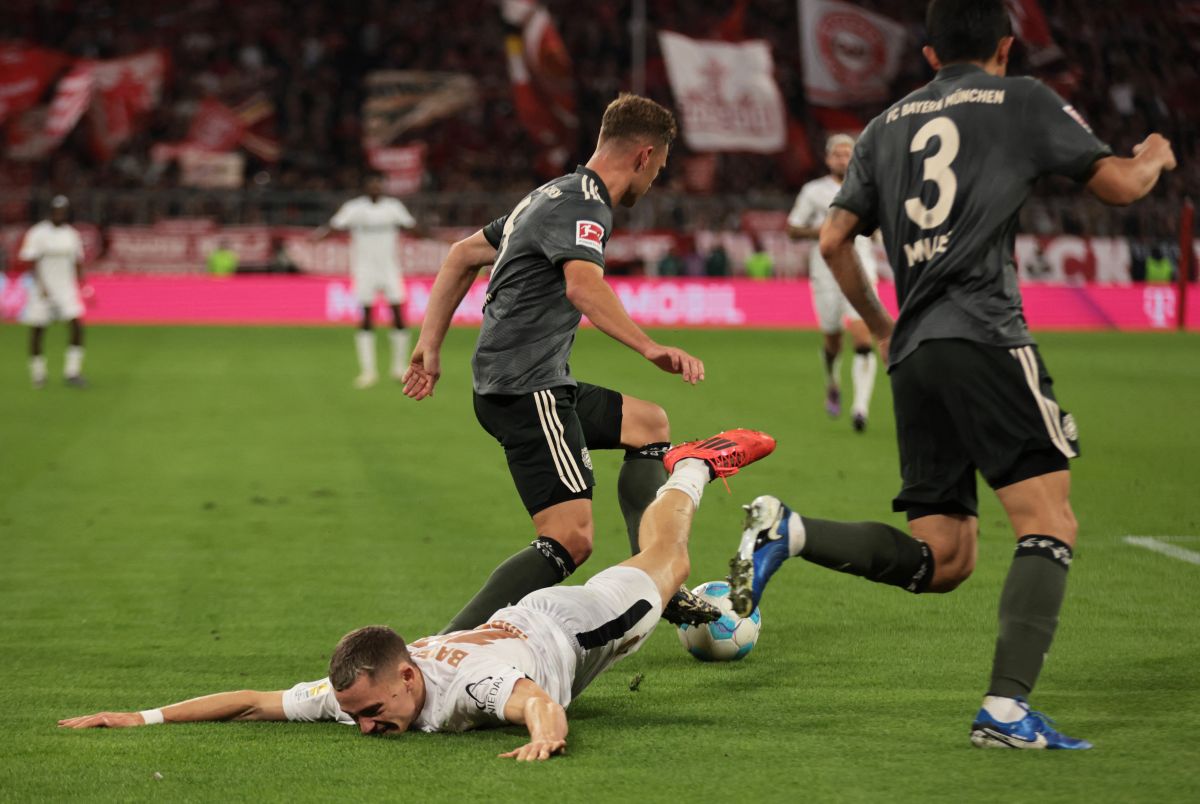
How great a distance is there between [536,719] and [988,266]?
1859 mm

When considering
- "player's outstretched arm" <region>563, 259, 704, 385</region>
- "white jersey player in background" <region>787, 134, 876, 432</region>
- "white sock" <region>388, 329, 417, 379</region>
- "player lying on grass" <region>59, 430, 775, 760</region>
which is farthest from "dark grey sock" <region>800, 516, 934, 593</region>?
"white sock" <region>388, 329, 417, 379</region>

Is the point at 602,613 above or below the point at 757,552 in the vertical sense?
below

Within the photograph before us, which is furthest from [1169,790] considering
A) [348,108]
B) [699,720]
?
[348,108]

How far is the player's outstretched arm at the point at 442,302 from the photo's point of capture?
6.08 metres

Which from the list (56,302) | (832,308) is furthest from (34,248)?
(832,308)

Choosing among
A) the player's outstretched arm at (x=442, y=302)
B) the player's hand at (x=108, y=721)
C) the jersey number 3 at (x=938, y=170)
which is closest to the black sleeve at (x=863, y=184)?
the jersey number 3 at (x=938, y=170)

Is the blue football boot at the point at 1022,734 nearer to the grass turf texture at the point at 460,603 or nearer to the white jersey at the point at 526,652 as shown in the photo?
the grass turf texture at the point at 460,603

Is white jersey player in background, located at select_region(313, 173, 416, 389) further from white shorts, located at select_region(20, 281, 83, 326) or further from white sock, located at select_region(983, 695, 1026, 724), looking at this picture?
white sock, located at select_region(983, 695, 1026, 724)

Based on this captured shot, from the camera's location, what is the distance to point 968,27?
15.1 feet

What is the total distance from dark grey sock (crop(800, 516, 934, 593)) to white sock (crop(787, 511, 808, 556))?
0.02m

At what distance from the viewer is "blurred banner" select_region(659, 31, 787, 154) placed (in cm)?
3028

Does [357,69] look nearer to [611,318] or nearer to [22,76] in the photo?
[22,76]

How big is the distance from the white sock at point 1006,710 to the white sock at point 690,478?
146cm

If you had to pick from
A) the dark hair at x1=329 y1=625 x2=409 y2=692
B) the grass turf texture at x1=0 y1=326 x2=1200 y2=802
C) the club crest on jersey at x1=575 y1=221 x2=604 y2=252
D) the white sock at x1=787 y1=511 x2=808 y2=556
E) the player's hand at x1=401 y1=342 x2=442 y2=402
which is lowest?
the grass turf texture at x1=0 y1=326 x2=1200 y2=802
